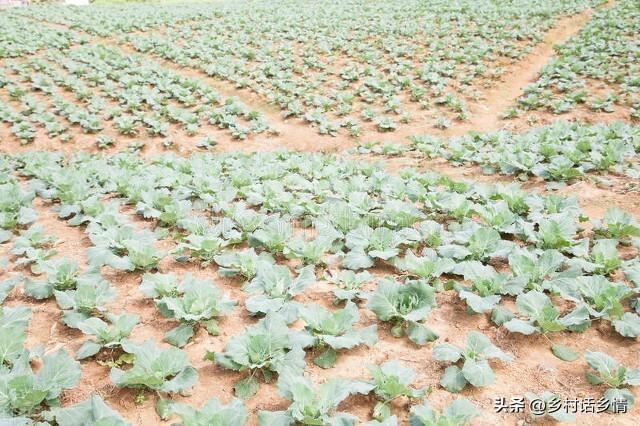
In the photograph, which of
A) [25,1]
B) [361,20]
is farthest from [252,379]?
[25,1]

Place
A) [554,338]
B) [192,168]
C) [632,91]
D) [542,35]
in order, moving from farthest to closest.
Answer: [542,35] → [632,91] → [192,168] → [554,338]

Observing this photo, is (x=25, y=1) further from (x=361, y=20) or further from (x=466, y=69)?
(x=466, y=69)

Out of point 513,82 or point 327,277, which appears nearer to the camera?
point 327,277

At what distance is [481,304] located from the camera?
3.74 meters

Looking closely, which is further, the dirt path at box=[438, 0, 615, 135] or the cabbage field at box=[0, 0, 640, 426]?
the dirt path at box=[438, 0, 615, 135]

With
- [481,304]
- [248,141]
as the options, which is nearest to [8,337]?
[481,304]

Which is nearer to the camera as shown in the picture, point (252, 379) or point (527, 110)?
point (252, 379)

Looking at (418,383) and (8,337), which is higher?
(418,383)

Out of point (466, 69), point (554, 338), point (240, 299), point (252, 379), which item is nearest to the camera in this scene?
point (252, 379)

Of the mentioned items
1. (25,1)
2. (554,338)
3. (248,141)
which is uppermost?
(554,338)

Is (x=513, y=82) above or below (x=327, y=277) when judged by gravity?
above

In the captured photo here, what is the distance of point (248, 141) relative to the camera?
1340cm

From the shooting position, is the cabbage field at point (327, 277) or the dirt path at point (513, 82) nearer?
the cabbage field at point (327, 277)

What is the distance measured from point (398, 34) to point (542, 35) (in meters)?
6.74
